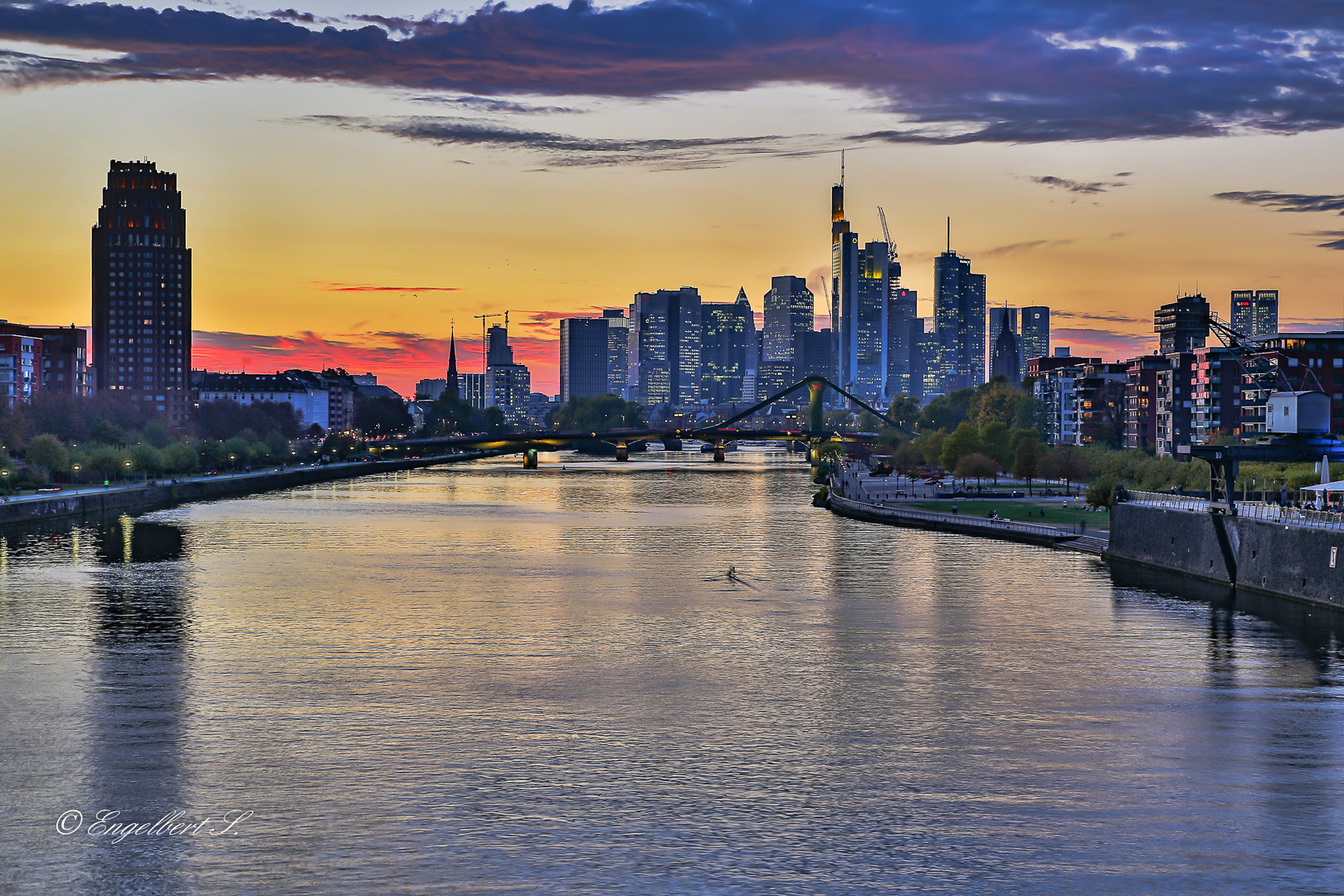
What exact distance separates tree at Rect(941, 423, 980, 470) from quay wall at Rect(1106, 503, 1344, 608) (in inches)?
2277

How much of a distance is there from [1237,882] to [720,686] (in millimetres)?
14153

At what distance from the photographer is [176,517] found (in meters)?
84.0

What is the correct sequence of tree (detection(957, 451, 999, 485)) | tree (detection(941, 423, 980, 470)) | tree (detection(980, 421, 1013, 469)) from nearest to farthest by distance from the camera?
tree (detection(957, 451, 999, 485)) → tree (detection(941, 423, 980, 470)) → tree (detection(980, 421, 1013, 469))

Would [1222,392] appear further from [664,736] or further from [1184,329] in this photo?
[664,736]

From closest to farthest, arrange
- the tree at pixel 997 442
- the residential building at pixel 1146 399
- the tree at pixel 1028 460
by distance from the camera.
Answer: the tree at pixel 1028 460 < the tree at pixel 997 442 < the residential building at pixel 1146 399

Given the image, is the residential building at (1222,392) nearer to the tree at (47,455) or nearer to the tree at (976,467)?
the tree at (976,467)

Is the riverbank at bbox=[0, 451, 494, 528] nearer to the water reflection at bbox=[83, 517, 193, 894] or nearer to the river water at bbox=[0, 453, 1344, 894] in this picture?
the river water at bbox=[0, 453, 1344, 894]

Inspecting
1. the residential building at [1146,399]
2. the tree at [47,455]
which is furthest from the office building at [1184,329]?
the tree at [47,455]

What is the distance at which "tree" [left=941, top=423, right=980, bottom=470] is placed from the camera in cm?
11675

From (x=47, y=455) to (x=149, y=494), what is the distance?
27.2 ft

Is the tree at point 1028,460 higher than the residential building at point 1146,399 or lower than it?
lower

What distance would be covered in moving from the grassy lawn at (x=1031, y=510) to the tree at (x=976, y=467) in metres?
13.9

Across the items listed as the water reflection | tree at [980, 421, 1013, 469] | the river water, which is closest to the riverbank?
the river water

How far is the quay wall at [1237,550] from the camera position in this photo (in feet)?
135
